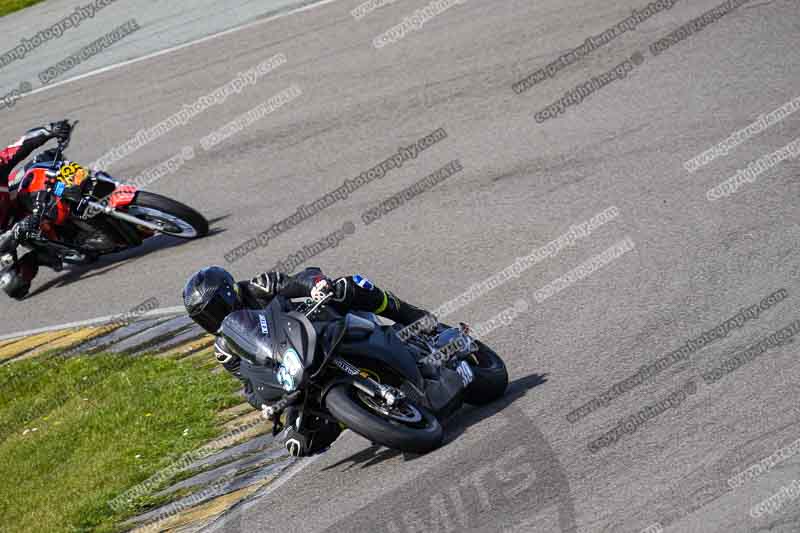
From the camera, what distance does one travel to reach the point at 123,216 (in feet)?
44.5

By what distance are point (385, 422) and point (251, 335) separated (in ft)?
3.42

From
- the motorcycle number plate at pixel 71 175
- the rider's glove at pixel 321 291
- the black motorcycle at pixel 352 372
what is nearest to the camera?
the black motorcycle at pixel 352 372

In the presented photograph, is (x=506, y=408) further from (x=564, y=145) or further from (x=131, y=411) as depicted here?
(x=564, y=145)

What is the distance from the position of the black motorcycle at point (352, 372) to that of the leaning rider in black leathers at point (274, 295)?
0.28ft

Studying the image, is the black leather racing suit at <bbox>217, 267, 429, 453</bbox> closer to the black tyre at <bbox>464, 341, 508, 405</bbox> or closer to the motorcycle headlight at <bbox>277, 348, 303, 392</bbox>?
the motorcycle headlight at <bbox>277, 348, 303, 392</bbox>

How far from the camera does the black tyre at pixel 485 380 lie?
7.94 m

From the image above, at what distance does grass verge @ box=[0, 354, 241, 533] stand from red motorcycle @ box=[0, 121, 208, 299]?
82.7 inches

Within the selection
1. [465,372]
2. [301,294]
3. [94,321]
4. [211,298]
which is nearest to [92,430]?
[94,321]

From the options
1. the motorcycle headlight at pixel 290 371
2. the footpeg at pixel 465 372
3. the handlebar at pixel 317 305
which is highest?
the handlebar at pixel 317 305

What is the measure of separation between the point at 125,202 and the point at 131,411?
3.65 meters

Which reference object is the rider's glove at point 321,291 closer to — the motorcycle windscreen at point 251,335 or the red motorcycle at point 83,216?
the motorcycle windscreen at point 251,335

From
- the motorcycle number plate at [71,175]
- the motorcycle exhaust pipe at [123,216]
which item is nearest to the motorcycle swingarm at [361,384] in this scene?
the motorcycle exhaust pipe at [123,216]

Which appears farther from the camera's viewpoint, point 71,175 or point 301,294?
point 71,175

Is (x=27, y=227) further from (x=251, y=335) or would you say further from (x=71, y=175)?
(x=251, y=335)
